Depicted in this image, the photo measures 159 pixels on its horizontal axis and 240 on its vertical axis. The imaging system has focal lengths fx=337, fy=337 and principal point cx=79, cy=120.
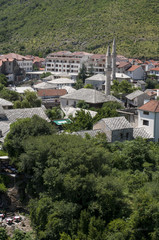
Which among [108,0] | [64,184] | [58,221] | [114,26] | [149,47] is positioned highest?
[108,0]

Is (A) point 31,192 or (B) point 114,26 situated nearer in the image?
(A) point 31,192

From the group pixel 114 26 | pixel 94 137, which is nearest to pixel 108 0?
pixel 114 26

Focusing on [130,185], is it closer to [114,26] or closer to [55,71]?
[55,71]

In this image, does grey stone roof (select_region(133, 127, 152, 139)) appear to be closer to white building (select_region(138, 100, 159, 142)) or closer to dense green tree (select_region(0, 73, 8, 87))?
white building (select_region(138, 100, 159, 142))

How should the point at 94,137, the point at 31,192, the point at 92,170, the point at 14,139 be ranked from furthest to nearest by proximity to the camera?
the point at 94,137 → the point at 14,139 → the point at 31,192 → the point at 92,170

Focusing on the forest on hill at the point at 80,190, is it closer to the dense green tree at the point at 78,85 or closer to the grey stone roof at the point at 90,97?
the grey stone roof at the point at 90,97

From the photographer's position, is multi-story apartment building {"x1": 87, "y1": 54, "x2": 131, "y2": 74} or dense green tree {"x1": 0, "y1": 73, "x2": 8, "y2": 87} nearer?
dense green tree {"x1": 0, "y1": 73, "x2": 8, "y2": 87}

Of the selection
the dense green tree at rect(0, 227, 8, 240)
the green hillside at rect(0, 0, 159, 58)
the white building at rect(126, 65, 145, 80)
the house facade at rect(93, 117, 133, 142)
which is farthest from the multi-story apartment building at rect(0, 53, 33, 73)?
the dense green tree at rect(0, 227, 8, 240)
